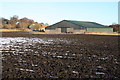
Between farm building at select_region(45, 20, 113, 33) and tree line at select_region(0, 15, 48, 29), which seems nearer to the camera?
farm building at select_region(45, 20, 113, 33)

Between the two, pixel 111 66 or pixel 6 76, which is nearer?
pixel 6 76

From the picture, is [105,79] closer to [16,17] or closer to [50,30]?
[50,30]

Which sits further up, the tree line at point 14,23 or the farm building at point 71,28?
the tree line at point 14,23

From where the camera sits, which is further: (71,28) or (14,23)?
(14,23)

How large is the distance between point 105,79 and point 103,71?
37.8 inches

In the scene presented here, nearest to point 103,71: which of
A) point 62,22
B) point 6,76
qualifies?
point 6,76

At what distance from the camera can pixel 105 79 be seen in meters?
5.35

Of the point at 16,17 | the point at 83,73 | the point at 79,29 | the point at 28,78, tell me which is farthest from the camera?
the point at 16,17

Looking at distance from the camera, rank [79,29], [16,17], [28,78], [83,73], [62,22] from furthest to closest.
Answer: [16,17], [62,22], [79,29], [83,73], [28,78]

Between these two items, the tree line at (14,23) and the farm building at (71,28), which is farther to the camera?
the tree line at (14,23)

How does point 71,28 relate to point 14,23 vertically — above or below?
below

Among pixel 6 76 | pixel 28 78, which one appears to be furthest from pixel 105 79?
pixel 6 76

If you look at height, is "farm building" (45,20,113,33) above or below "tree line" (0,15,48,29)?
below

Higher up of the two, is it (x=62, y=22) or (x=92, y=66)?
(x=62, y=22)
